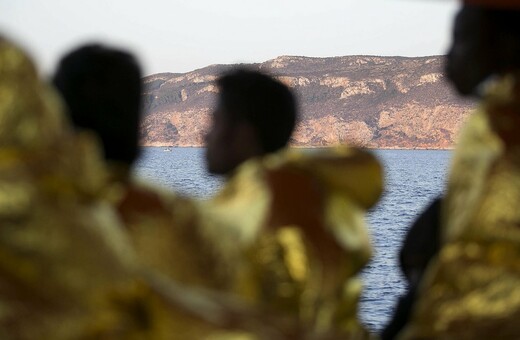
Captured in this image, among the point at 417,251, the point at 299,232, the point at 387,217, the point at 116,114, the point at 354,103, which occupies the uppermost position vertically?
the point at 116,114

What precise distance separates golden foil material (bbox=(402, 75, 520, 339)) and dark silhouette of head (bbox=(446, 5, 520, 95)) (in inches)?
2.3

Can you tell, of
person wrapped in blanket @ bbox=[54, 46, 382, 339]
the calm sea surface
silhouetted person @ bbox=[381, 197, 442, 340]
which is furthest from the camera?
the calm sea surface

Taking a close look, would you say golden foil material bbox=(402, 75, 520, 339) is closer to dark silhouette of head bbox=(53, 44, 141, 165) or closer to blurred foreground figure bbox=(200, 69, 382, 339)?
blurred foreground figure bbox=(200, 69, 382, 339)

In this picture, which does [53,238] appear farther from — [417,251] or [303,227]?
[417,251]

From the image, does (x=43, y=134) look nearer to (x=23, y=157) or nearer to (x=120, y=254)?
(x=23, y=157)

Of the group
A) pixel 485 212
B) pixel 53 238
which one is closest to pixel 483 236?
pixel 485 212

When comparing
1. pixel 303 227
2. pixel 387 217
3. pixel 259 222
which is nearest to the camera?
pixel 259 222

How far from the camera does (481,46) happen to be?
1927mm

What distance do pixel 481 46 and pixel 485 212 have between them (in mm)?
342

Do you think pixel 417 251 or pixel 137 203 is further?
pixel 417 251

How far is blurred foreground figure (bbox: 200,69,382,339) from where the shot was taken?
1728mm

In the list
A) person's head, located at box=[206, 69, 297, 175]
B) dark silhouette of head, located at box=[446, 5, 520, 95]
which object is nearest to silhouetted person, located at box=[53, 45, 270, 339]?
person's head, located at box=[206, 69, 297, 175]

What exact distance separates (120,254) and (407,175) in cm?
5925

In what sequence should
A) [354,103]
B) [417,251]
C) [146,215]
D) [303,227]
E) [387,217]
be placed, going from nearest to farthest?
1. [146,215]
2. [303,227]
3. [417,251]
4. [387,217]
5. [354,103]
